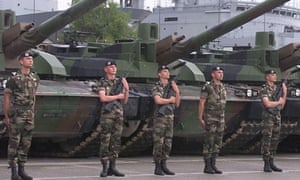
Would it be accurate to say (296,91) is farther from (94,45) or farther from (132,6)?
(132,6)

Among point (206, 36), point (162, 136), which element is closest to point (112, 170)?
point (162, 136)

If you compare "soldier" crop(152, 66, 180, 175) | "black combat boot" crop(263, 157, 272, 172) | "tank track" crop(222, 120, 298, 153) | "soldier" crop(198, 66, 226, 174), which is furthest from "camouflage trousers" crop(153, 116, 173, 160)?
"tank track" crop(222, 120, 298, 153)

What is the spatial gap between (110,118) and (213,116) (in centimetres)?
191

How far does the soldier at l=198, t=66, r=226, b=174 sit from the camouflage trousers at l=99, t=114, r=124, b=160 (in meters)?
1.59

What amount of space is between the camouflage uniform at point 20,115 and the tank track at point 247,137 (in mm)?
6740

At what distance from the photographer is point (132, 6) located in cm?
6744

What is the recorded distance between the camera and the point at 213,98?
39.5ft

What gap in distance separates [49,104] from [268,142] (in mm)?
3897

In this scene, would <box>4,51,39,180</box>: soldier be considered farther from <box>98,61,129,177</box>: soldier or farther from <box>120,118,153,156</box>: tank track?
<box>120,118,153,156</box>: tank track

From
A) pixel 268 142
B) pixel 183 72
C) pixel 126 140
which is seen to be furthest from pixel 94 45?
pixel 268 142

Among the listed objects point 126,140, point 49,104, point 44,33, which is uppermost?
point 44,33

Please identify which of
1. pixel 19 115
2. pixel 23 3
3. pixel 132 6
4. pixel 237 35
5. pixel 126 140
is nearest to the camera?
pixel 19 115

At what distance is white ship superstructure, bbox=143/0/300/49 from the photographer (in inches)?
2179

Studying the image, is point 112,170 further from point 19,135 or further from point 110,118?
point 19,135
